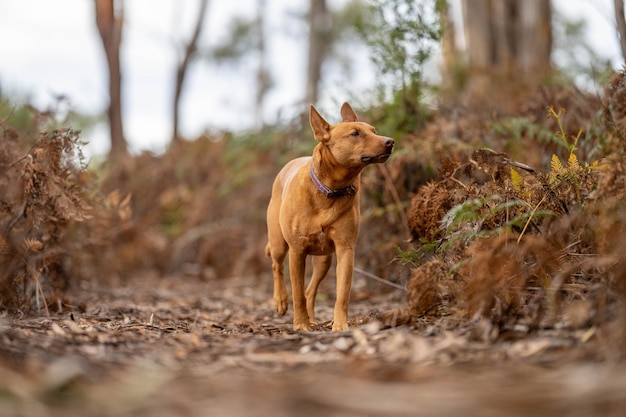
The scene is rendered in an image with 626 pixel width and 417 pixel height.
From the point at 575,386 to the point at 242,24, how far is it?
30.7 m

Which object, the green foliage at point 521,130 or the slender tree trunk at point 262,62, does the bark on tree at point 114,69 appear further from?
the slender tree trunk at point 262,62

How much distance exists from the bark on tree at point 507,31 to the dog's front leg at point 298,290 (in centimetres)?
1038

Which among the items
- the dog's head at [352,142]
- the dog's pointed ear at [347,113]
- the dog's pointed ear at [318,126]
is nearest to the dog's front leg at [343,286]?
the dog's head at [352,142]

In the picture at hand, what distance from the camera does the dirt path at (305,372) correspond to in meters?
2.88

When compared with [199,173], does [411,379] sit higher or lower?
lower

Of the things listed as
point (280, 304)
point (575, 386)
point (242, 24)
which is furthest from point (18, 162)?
point (242, 24)

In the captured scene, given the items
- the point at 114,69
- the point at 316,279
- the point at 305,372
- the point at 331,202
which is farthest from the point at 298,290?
the point at 114,69

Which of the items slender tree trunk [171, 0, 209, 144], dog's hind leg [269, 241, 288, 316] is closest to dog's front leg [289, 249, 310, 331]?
dog's hind leg [269, 241, 288, 316]

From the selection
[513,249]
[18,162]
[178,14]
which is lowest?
[513,249]

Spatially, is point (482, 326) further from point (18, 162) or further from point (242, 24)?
point (242, 24)

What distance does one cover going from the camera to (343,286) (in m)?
5.26

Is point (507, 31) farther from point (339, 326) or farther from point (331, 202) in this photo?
point (339, 326)

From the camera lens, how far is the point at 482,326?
13.2 ft

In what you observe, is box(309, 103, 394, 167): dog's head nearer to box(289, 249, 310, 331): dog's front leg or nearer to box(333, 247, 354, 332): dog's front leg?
box(333, 247, 354, 332): dog's front leg
